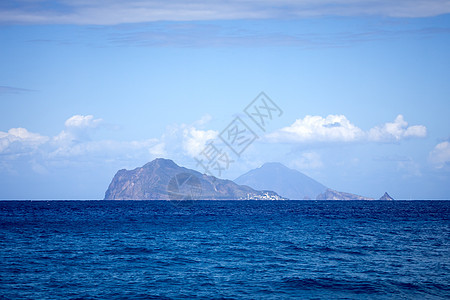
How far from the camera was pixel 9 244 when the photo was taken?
167ft

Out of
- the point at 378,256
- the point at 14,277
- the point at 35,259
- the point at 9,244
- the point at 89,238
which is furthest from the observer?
the point at 89,238

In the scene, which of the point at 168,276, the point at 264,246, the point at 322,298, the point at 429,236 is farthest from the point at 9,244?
the point at 429,236

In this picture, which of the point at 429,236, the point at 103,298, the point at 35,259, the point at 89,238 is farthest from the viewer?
the point at 429,236

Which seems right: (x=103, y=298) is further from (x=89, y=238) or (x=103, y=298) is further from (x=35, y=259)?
(x=89, y=238)

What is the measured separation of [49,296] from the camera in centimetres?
2866

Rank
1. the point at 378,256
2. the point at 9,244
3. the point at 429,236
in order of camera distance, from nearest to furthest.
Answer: the point at 378,256, the point at 9,244, the point at 429,236

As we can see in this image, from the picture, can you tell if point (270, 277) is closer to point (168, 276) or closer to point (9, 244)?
point (168, 276)

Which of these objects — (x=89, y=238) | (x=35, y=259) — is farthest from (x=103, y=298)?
(x=89, y=238)

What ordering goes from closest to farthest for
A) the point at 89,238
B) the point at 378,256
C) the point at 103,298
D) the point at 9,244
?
the point at 103,298, the point at 378,256, the point at 9,244, the point at 89,238

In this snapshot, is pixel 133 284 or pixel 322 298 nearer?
pixel 322 298

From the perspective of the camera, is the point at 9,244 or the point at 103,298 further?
the point at 9,244

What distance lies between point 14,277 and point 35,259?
769 centimetres

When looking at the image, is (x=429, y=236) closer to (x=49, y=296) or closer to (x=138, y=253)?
(x=138, y=253)

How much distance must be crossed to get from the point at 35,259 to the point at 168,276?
47.9 feet
